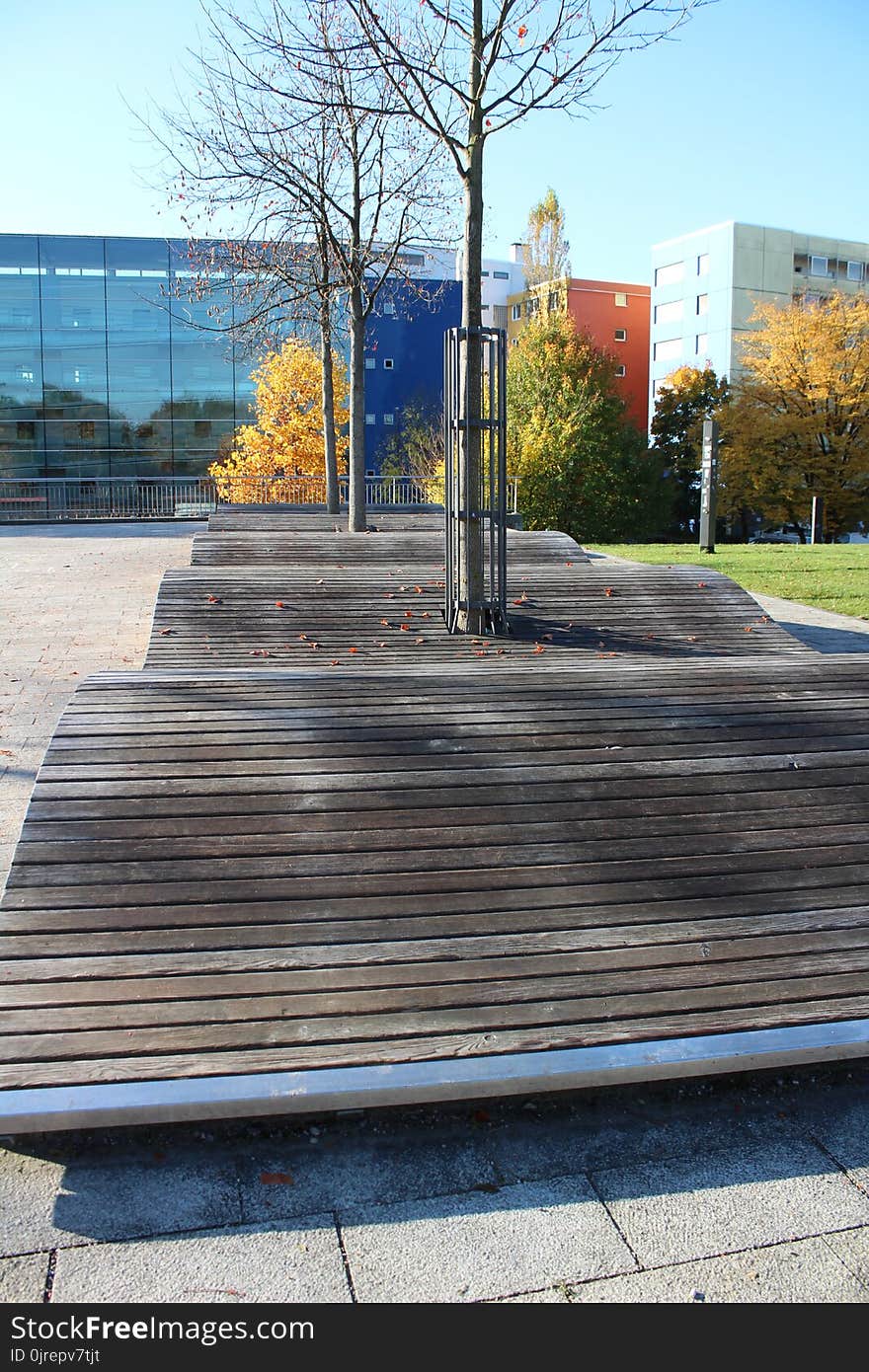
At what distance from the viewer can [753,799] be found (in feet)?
13.4

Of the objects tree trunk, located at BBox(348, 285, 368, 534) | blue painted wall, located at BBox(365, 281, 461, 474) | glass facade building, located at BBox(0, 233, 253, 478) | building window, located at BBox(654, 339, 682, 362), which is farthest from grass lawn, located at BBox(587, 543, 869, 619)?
building window, located at BBox(654, 339, 682, 362)

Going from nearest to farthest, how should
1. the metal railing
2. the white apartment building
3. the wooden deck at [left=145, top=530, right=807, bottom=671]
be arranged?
the wooden deck at [left=145, top=530, right=807, bottom=671] < the metal railing < the white apartment building

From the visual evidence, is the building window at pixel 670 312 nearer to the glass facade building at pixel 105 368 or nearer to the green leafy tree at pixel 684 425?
the green leafy tree at pixel 684 425

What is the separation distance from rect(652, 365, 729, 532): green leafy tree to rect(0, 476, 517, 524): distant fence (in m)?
16.4

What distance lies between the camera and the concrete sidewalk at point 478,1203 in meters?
2.34

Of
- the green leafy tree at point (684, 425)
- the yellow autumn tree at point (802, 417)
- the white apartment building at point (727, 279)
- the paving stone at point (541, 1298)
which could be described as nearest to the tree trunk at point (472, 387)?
the paving stone at point (541, 1298)

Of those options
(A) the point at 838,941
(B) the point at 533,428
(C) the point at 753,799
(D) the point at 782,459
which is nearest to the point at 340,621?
(C) the point at 753,799

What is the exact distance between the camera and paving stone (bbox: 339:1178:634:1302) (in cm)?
233

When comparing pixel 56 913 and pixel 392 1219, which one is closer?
pixel 392 1219

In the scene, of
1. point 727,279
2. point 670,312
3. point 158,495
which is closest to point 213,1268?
point 158,495

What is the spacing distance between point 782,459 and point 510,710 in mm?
36965

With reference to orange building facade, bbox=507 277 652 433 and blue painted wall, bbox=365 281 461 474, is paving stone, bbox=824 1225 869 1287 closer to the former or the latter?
blue painted wall, bbox=365 281 461 474

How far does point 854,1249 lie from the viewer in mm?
2473
